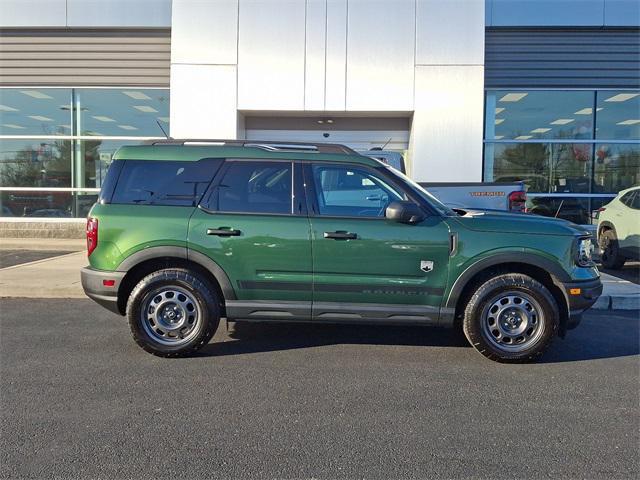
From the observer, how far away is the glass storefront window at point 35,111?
13.3m

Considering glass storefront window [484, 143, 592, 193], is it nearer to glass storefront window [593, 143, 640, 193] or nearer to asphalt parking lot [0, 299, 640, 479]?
glass storefront window [593, 143, 640, 193]

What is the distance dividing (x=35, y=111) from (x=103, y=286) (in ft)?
36.9

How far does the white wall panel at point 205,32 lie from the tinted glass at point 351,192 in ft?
27.0

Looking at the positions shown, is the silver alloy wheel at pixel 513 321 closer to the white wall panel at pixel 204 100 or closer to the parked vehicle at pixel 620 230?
the parked vehicle at pixel 620 230

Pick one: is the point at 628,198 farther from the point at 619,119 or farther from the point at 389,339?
the point at 389,339

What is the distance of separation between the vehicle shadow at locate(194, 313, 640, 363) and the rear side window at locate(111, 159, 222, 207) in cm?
154

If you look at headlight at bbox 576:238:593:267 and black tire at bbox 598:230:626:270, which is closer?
headlight at bbox 576:238:593:267

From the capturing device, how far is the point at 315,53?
1165 centimetres

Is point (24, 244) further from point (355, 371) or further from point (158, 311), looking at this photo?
point (355, 371)

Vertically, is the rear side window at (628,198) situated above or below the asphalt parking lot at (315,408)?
above

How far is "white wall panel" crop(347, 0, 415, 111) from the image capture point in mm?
11555

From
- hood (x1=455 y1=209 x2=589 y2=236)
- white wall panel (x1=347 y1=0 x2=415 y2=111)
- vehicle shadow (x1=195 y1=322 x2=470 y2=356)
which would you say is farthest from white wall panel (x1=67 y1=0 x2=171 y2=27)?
hood (x1=455 y1=209 x2=589 y2=236)

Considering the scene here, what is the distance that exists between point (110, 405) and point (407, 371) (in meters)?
2.44

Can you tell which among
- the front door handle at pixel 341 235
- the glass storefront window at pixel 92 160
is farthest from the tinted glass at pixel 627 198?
the glass storefront window at pixel 92 160
